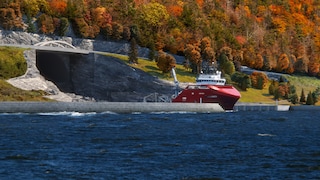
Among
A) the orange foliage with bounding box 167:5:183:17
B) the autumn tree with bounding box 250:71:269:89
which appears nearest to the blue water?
the autumn tree with bounding box 250:71:269:89

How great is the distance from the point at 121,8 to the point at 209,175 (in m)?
137

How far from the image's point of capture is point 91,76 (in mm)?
144125

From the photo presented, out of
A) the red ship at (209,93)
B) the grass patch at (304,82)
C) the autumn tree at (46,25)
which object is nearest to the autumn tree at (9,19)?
the autumn tree at (46,25)

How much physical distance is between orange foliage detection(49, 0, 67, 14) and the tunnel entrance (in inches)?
723

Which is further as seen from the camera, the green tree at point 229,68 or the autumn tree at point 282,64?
the autumn tree at point 282,64

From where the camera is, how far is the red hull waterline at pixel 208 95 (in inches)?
4823

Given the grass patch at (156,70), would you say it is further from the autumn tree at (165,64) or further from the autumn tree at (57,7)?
the autumn tree at (57,7)

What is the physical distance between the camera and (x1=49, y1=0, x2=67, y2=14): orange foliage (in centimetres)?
16362

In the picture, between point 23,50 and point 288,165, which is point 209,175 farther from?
point 23,50

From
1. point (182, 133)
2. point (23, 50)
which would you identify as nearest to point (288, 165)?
point (182, 133)

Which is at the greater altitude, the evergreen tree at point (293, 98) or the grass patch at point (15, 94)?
the grass patch at point (15, 94)

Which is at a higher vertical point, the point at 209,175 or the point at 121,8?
the point at 121,8

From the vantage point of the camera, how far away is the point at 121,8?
584ft

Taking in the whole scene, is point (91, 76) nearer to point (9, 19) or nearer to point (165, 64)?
point (165, 64)
